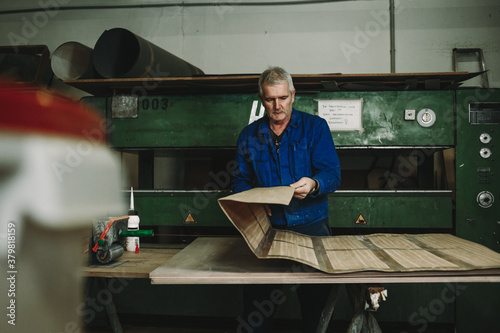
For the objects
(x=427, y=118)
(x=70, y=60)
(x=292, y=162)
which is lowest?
(x=292, y=162)

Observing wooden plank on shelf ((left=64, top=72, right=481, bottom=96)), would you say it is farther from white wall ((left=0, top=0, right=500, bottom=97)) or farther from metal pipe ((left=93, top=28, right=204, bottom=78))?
white wall ((left=0, top=0, right=500, bottom=97))

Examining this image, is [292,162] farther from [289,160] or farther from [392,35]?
[392,35]

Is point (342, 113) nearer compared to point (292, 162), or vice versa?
point (292, 162)

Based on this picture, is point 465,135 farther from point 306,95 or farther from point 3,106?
point 3,106

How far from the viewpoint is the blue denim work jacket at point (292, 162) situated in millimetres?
1717

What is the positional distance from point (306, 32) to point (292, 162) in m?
1.67

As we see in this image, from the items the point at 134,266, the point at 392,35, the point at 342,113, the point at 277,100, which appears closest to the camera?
the point at 134,266

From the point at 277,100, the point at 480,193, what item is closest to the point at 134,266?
the point at 277,100

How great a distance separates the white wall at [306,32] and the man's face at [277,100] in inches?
53.5

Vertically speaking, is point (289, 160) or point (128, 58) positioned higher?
point (128, 58)

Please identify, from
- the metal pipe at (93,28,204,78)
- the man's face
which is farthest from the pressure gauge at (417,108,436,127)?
the metal pipe at (93,28,204,78)

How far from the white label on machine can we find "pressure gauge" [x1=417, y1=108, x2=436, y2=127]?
0.37 m

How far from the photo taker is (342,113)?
230 centimetres

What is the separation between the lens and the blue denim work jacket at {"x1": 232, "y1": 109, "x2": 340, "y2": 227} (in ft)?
5.63
